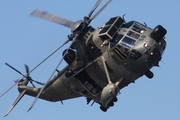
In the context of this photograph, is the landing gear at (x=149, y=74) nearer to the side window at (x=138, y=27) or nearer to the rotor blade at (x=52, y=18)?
the side window at (x=138, y=27)

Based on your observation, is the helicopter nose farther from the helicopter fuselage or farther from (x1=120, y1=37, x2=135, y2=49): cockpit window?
(x1=120, y1=37, x2=135, y2=49): cockpit window

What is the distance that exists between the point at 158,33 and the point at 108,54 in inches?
152

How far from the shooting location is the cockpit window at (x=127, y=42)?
110ft

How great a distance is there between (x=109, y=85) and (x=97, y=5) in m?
6.19

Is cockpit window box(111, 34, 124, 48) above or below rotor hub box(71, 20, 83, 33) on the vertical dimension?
below

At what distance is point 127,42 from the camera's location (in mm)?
33781

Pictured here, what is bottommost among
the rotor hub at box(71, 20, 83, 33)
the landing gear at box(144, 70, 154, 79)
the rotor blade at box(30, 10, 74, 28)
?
the landing gear at box(144, 70, 154, 79)

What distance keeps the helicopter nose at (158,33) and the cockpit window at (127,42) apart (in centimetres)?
144

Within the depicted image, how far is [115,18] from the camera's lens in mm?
34844

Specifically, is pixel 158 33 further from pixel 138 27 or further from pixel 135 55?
pixel 135 55

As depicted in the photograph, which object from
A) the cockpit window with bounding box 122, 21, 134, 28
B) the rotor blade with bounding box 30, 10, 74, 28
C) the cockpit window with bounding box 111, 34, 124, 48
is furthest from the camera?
the rotor blade with bounding box 30, 10, 74, 28

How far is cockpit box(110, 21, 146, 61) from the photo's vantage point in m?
33.5

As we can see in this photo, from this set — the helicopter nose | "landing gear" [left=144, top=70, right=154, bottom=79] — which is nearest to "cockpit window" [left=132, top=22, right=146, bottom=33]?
the helicopter nose

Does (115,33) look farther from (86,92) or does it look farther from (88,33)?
(86,92)
